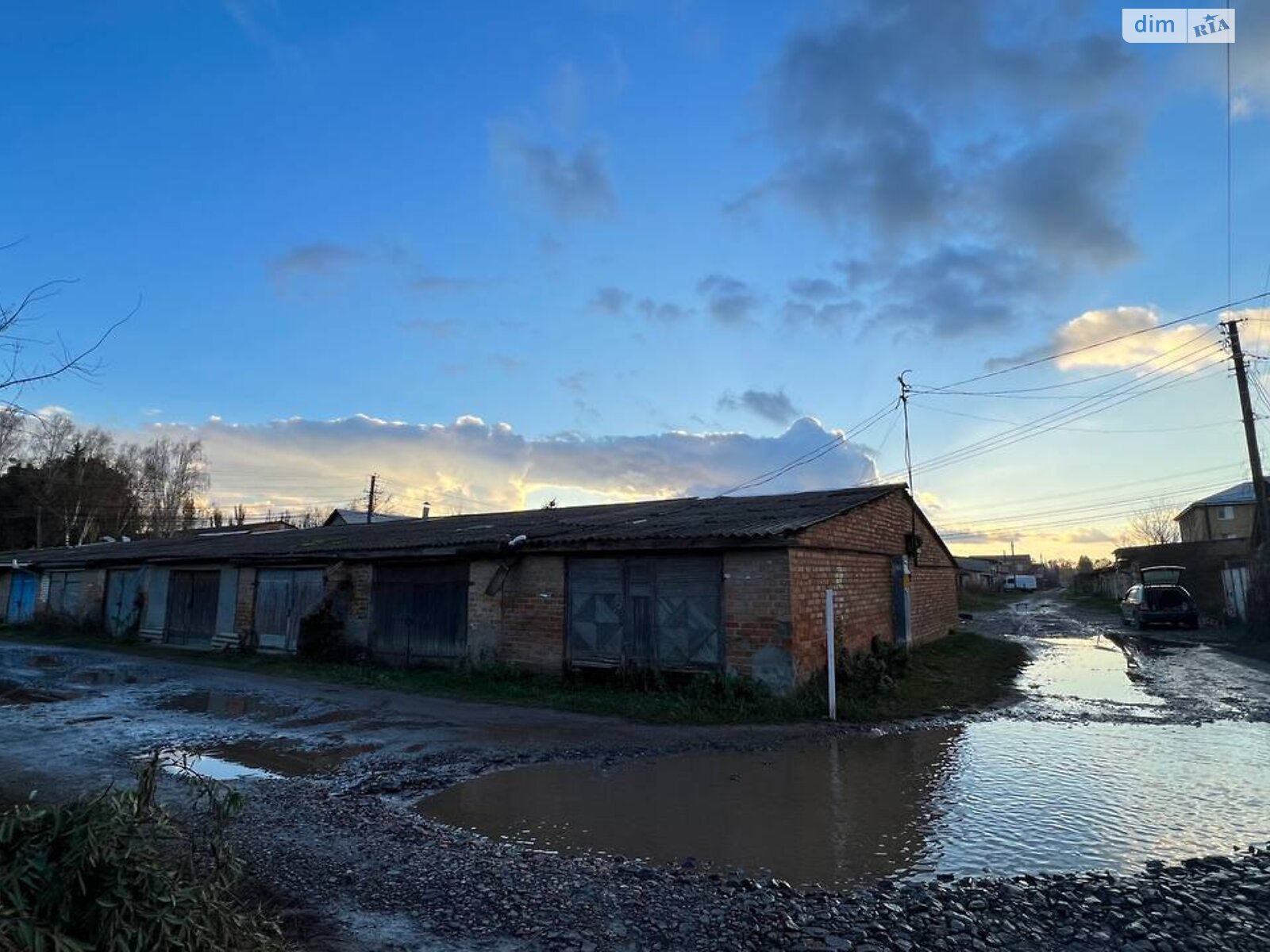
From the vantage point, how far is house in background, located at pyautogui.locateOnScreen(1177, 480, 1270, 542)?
53062mm

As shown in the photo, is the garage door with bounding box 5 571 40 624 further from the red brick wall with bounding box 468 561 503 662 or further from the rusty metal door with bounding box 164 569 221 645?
the red brick wall with bounding box 468 561 503 662

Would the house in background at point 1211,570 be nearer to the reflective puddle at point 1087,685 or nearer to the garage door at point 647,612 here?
the reflective puddle at point 1087,685

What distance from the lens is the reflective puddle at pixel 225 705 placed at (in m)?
11.1

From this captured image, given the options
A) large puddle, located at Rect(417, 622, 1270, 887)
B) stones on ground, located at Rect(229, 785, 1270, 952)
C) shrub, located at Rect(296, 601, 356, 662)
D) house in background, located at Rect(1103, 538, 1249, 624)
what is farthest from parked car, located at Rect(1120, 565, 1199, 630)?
shrub, located at Rect(296, 601, 356, 662)

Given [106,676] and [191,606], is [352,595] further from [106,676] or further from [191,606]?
[191,606]

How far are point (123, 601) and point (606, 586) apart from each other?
20.4 metres

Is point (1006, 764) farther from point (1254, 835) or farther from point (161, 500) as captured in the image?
point (161, 500)

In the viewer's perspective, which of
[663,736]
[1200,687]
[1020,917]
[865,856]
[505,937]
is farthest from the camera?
[1200,687]

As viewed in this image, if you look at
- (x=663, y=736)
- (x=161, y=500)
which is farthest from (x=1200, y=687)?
(x=161, y=500)

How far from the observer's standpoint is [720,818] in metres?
5.96

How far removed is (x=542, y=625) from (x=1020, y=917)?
10.3 meters

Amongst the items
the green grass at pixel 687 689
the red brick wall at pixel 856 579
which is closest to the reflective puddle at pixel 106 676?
the green grass at pixel 687 689

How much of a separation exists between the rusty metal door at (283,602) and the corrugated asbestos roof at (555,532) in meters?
0.51

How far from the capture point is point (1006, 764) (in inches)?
303
